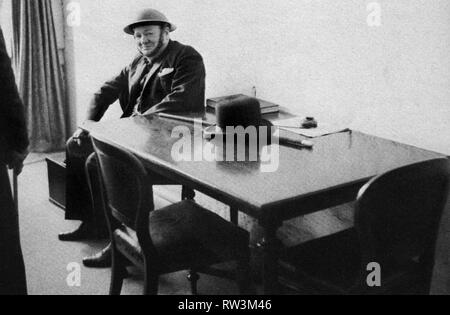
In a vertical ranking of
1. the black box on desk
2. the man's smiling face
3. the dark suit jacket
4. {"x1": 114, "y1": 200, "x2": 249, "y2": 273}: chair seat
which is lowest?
the black box on desk

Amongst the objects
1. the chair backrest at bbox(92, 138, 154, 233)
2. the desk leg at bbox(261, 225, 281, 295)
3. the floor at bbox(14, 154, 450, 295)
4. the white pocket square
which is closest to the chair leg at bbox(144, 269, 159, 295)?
the chair backrest at bbox(92, 138, 154, 233)

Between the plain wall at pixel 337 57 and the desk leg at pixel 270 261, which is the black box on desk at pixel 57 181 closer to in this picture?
the plain wall at pixel 337 57

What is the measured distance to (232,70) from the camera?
323 cm

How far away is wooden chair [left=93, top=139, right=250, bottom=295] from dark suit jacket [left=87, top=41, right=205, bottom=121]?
0.80 meters

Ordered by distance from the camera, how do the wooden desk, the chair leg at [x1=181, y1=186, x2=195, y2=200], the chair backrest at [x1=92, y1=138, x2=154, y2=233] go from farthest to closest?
the chair leg at [x1=181, y1=186, x2=195, y2=200] → the chair backrest at [x1=92, y1=138, x2=154, y2=233] → the wooden desk

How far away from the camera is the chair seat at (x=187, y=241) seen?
2074 mm

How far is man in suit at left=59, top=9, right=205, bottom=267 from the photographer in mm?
2998

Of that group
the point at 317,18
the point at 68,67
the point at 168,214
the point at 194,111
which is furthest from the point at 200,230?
the point at 68,67

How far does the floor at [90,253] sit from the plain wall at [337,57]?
0.44 meters

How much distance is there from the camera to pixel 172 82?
9.99 ft

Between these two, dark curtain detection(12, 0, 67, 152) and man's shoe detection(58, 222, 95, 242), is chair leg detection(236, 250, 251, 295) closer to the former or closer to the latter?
man's shoe detection(58, 222, 95, 242)

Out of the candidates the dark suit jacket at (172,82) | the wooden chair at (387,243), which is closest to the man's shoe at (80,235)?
the dark suit jacket at (172,82)

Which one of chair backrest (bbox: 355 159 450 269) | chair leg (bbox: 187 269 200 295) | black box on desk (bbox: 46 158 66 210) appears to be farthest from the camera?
black box on desk (bbox: 46 158 66 210)

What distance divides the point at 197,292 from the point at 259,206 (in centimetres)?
Result: 118
